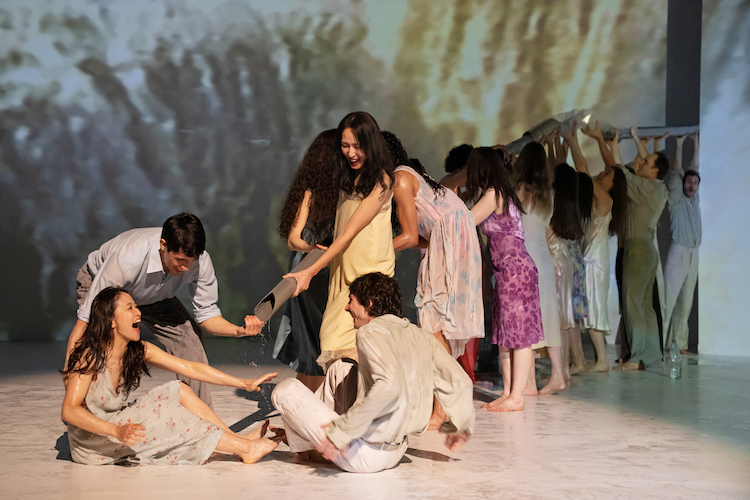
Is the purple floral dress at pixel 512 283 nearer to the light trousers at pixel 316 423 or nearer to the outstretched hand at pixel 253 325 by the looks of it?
the light trousers at pixel 316 423

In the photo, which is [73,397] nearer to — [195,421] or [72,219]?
[195,421]

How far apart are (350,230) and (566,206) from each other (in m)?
2.72

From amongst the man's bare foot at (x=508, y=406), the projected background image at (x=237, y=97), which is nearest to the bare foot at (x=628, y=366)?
the man's bare foot at (x=508, y=406)

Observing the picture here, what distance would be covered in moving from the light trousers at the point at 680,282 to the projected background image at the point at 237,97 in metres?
Result: 1.88

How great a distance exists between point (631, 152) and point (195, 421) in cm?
587

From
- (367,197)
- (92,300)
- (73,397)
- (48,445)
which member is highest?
(367,197)

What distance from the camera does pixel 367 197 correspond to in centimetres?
337

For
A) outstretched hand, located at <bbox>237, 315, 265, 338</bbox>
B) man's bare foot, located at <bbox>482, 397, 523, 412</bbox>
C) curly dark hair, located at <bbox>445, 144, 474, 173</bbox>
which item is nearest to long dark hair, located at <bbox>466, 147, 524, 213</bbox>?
curly dark hair, located at <bbox>445, 144, 474, 173</bbox>

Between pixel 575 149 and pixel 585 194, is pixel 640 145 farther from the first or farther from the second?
pixel 585 194

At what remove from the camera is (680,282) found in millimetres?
6660

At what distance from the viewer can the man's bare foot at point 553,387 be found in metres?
5.01

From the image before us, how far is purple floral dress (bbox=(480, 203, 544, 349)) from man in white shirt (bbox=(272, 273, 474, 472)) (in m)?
1.61

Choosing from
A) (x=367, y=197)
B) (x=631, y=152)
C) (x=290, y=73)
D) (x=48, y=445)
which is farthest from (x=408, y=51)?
(x=48, y=445)

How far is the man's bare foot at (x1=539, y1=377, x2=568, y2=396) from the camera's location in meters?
5.01
